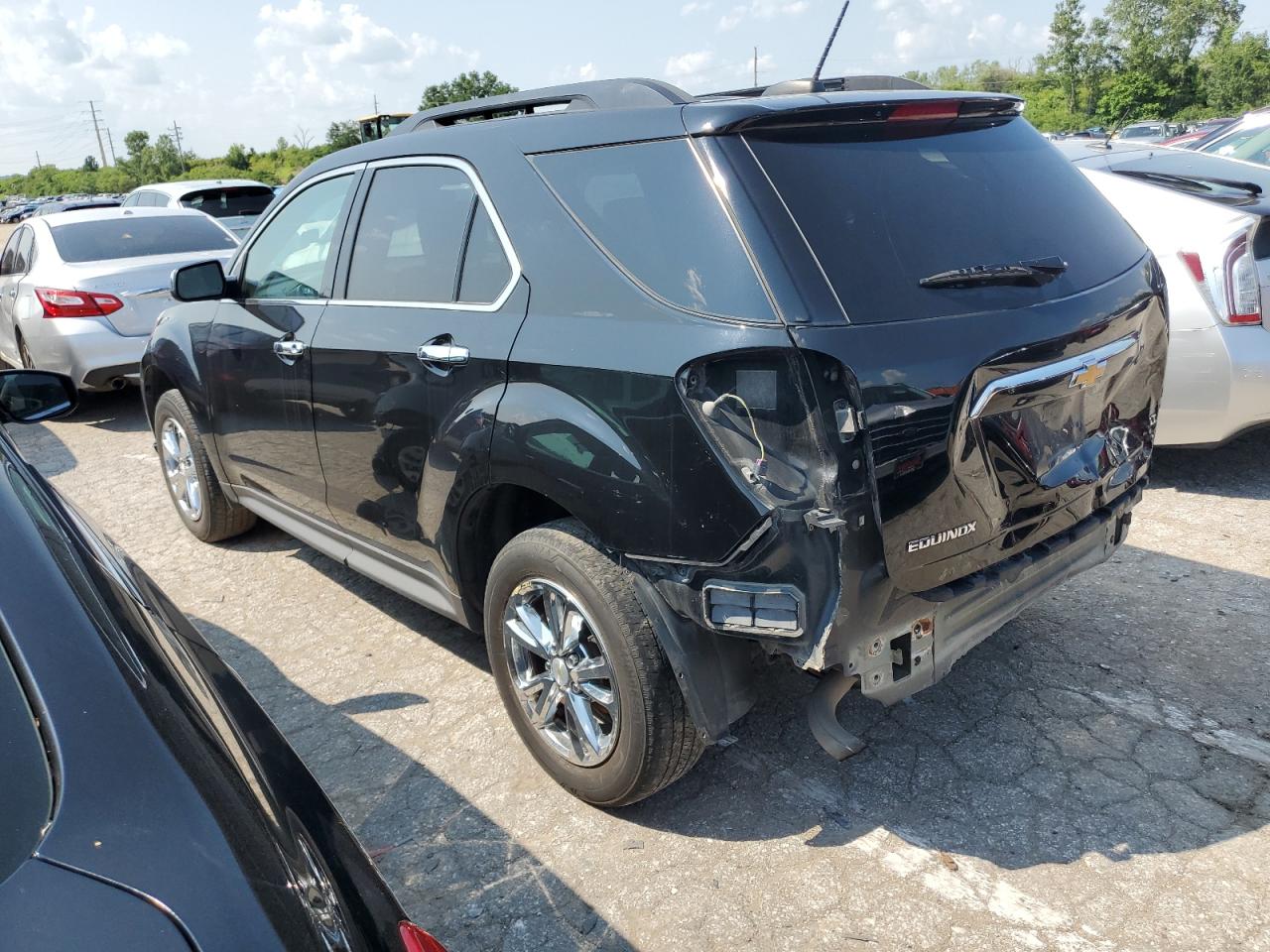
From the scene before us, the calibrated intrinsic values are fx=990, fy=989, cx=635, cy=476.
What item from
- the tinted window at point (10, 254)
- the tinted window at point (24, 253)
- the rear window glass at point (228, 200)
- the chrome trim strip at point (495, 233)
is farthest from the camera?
the rear window glass at point (228, 200)

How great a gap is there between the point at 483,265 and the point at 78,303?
6.08 meters

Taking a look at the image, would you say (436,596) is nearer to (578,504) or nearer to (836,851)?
(578,504)

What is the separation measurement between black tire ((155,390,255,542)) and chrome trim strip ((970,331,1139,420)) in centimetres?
376

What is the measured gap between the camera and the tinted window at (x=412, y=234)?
10.3 ft

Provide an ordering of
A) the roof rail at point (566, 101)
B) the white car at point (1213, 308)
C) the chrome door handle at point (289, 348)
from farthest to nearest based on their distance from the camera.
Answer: the white car at point (1213, 308), the chrome door handle at point (289, 348), the roof rail at point (566, 101)

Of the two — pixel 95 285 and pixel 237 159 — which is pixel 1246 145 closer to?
pixel 95 285

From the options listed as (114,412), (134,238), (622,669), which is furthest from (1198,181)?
(114,412)

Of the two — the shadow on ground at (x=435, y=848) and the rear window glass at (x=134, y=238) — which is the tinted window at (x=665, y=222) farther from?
the rear window glass at (x=134, y=238)

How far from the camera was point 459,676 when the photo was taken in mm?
3729

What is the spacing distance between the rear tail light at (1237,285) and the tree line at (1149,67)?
62951 millimetres

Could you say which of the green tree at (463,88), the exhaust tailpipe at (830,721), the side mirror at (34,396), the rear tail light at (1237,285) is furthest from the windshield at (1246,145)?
the green tree at (463,88)

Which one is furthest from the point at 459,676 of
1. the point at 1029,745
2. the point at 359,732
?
the point at 1029,745

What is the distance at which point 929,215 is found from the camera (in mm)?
2539

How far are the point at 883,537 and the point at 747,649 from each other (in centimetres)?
53
